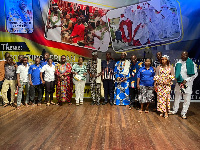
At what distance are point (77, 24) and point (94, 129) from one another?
3.75 meters

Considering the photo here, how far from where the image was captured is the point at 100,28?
241 inches

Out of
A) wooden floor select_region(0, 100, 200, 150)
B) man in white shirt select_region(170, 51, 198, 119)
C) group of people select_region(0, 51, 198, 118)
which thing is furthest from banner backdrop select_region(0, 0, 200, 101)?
wooden floor select_region(0, 100, 200, 150)

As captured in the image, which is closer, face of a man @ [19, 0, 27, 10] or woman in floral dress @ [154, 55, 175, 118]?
woman in floral dress @ [154, 55, 175, 118]

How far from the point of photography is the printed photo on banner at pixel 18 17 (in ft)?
20.4

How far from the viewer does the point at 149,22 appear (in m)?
5.94

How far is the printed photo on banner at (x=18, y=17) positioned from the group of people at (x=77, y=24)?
66 centimetres

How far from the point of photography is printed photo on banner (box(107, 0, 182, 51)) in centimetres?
588

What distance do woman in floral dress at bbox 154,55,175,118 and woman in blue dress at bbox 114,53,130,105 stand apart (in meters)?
Result: 1.01

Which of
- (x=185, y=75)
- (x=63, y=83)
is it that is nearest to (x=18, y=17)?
(x=63, y=83)

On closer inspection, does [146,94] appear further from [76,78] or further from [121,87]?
[76,78]

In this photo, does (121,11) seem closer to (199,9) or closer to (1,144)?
(199,9)

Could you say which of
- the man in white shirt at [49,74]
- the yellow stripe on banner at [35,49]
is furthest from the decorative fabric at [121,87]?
the man in white shirt at [49,74]

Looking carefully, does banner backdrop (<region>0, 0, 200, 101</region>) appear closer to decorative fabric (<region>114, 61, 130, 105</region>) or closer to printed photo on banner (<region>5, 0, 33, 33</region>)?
printed photo on banner (<region>5, 0, 33, 33</region>)

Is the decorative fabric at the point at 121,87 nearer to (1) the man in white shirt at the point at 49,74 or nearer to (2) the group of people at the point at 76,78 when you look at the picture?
(2) the group of people at the point at 76,78
